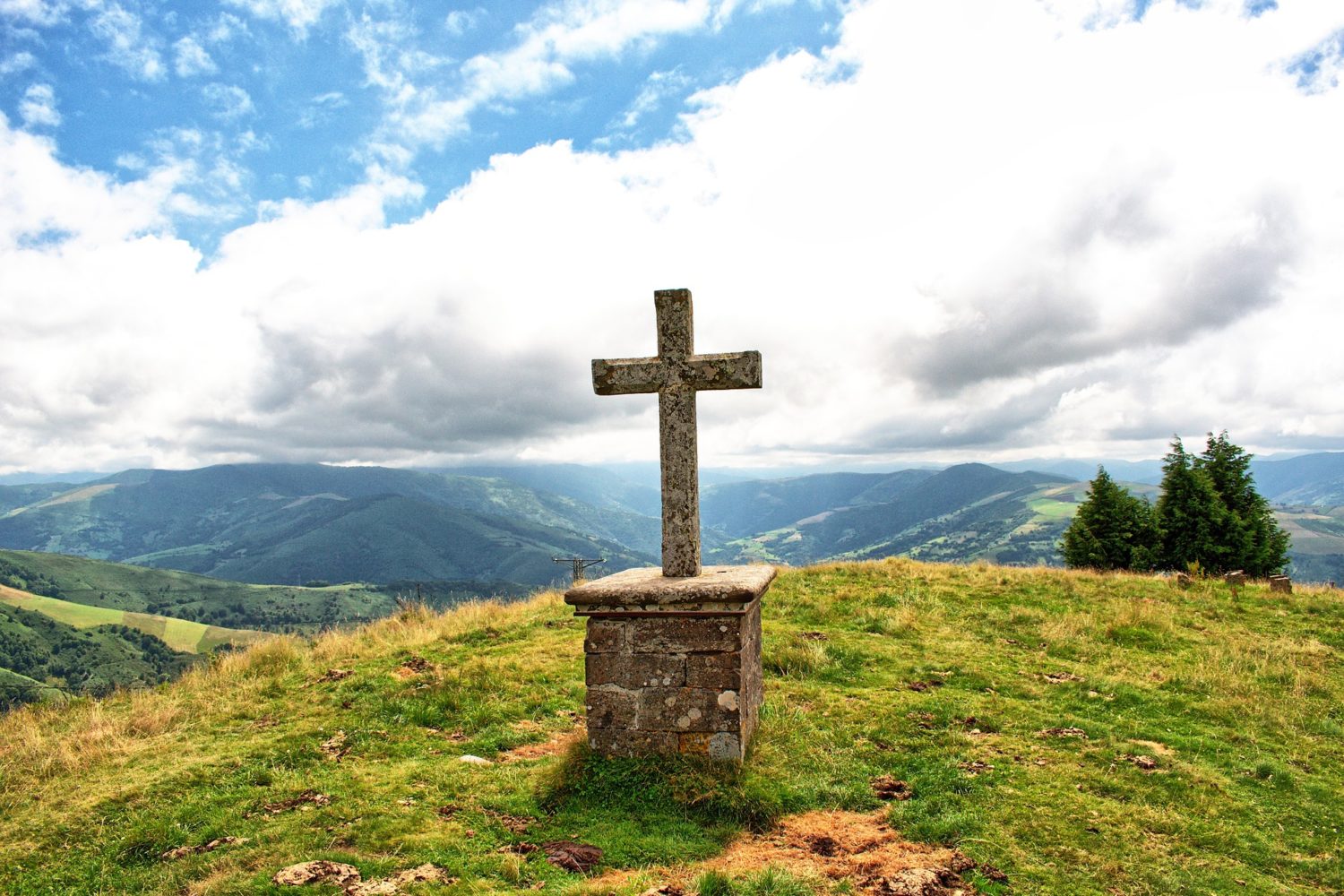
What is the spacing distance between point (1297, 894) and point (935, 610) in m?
8.72

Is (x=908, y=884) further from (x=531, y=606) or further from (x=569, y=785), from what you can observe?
(x=531, y=606)

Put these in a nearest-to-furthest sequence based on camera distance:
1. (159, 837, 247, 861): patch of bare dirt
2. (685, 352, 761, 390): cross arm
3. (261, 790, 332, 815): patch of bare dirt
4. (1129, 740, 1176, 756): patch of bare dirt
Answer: (159, 837, 247, 861): patch of bare dirt, (261, 790, 332, 815): patch of bare dirt, (1129, 740, 1176, 756): patch of bare dirt, (685, 352, 761, 390): cross arm

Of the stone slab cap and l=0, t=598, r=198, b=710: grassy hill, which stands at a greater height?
the stone slab cap

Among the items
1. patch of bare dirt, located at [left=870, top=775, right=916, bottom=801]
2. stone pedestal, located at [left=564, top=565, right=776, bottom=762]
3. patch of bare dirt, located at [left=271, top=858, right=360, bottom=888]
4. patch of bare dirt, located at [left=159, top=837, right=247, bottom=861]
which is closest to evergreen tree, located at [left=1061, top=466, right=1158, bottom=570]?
patch of bare dirt, located at [left=870, top=775, right=916, bottom=801]

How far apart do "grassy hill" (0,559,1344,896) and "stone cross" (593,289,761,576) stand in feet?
7.20

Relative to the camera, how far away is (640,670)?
671 cm

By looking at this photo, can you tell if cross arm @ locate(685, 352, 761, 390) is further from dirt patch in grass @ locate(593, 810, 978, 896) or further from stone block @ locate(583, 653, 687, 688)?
dirt patch in grass @ locate(593, 810, 978, 896)

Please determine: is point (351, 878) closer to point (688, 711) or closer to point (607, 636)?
point (607, 636)

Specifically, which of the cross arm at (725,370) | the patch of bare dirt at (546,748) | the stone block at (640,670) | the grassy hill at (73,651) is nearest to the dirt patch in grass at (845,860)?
the stone block at (640,670)

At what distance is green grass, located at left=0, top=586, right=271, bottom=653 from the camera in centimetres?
13625

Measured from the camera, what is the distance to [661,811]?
593 cm

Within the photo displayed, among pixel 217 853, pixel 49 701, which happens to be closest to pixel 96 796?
pixel 217 853

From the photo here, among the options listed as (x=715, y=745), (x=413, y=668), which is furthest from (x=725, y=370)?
(x=413, y=668)

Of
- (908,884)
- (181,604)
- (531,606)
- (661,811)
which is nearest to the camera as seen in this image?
(908,884)
